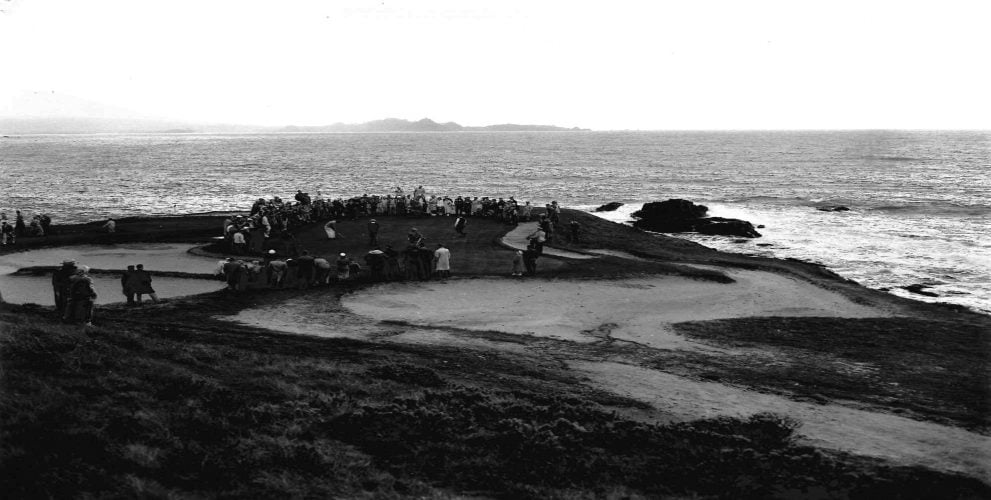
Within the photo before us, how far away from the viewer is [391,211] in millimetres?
37562

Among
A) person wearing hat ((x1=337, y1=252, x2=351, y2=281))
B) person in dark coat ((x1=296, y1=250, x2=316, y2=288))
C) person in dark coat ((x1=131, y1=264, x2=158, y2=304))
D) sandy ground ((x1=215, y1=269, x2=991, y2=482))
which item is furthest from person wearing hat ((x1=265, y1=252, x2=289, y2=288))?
person in dark coat ((x1=131, y1=264, x2=158, y2=304))

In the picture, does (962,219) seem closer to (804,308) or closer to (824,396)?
(804,308)

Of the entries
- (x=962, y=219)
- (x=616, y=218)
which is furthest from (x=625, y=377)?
(x=962, y=219)

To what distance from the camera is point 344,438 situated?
31.8ft

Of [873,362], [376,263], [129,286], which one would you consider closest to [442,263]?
[376,263]

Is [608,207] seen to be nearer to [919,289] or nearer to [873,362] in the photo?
[919,289]

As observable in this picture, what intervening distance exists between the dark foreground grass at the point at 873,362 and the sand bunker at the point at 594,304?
1215 mm

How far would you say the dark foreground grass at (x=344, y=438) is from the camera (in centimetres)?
812

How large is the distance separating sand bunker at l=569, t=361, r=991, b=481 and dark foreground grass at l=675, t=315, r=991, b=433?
690mm

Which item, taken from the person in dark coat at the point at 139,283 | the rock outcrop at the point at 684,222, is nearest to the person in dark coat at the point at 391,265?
the person in dark coat at the point at 139,283

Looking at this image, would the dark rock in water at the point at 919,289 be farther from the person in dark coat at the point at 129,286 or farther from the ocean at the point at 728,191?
the person in dark coat at the point at 129,286

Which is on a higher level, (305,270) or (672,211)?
(305,270)

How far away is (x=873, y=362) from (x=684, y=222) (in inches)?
1308

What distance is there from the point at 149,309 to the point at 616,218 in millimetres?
40441
